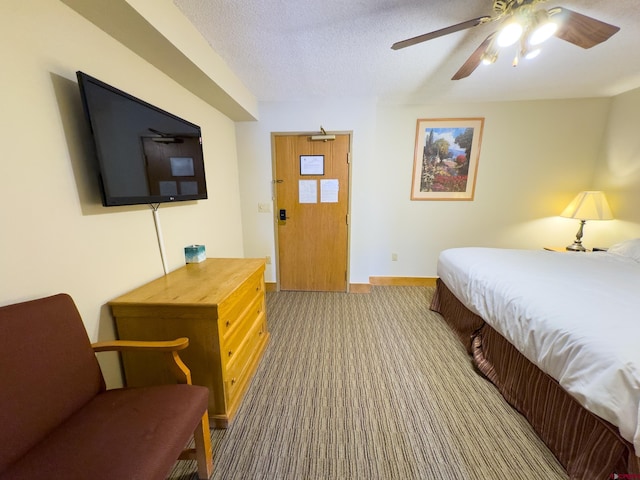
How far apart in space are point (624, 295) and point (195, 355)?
2481 millimetres

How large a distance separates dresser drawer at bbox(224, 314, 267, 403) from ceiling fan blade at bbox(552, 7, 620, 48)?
252cm

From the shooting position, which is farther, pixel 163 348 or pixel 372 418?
pixel 372 418

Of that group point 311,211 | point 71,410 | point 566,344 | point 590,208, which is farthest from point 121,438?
point 590,208

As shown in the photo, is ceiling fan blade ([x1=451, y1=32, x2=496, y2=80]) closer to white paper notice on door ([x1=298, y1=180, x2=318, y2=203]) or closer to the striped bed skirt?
white paper notice on door ([x1=298, y1=180, x2=318, y2=203])

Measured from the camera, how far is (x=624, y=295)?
1.37m

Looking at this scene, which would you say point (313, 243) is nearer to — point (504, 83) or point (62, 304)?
point (62, 304)

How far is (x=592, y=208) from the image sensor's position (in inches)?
102

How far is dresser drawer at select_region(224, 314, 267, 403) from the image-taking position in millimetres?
1369

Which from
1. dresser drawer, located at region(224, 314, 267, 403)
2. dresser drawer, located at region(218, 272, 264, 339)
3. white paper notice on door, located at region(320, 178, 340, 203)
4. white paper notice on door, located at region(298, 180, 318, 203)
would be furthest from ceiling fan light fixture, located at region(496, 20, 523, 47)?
dresser drawer, located at region(224, 314, 267, 403)

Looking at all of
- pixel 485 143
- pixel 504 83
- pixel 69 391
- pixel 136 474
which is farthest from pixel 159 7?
pixel 485 143

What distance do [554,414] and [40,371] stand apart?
7.45ft

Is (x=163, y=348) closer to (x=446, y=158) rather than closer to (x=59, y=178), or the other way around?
(x=59, y=178)

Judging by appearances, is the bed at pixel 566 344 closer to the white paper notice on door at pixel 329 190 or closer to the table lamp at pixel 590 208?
the table lamp at pixel 590 208

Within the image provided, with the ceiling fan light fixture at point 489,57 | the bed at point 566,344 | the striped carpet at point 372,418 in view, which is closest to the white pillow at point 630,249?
the bed at point 566,344
